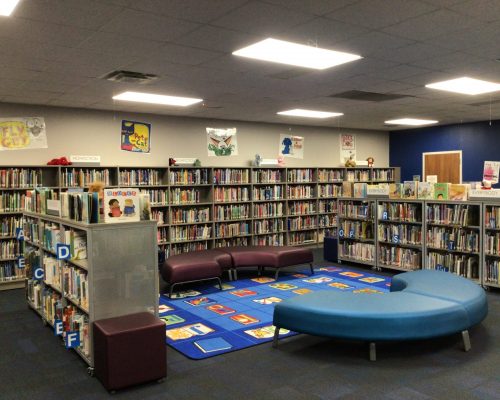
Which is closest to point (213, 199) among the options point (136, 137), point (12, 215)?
point (136, 137)

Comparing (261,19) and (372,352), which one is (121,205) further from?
(372,352)

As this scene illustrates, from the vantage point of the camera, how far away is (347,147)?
11719 millimetres

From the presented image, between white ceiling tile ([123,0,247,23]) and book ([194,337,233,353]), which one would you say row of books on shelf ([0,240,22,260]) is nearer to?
book ([194,337,233,353])

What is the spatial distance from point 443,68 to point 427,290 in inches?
104

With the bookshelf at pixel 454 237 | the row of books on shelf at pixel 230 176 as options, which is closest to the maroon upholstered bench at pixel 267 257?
the bookshelf at pixel 454 237

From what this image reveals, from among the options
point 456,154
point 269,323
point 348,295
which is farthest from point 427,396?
point 456,154

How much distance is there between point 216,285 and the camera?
22.9 ft

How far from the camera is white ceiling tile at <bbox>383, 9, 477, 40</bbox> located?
370 cm

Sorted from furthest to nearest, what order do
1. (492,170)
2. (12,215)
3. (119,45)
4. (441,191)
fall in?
1. (492,170)
2. (12,215)
3. (441,191)
4. (119,45)

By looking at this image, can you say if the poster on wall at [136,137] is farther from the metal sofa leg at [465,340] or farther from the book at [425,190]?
the metal sofa leg at [465,340]

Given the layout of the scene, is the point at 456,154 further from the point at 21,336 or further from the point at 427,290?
the point at 21,336

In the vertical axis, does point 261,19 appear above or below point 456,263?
above

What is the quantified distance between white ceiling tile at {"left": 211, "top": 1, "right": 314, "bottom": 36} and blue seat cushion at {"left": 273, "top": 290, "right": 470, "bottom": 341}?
2460mm

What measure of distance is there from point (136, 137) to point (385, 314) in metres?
6.00
